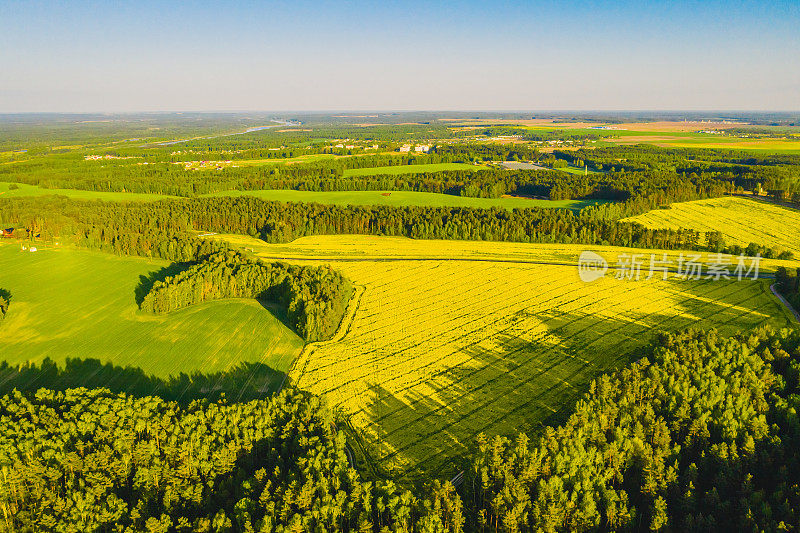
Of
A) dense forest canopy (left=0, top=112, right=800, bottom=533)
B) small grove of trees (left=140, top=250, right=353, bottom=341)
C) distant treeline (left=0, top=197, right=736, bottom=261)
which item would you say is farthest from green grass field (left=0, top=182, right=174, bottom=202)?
dense forest canopy (left=0, top=112, right=800, bottom=533)

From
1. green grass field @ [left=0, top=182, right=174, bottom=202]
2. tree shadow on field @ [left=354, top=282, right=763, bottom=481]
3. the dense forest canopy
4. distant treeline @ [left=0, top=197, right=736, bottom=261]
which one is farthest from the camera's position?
green grass field @ [left=0, top=182, right=174, bottom=202]

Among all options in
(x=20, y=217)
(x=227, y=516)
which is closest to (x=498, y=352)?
(x=227, y=516)

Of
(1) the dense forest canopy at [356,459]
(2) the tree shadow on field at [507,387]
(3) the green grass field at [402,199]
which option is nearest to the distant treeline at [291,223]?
(3) the green grass field at [402,199]

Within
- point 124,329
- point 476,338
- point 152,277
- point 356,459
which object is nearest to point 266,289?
point 124,329

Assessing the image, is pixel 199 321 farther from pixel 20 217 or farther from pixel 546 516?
pixel 20 217

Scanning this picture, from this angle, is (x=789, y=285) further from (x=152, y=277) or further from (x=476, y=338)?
(x=152, y=277)

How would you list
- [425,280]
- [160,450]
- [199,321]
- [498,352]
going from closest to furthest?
[160,450] → [498,352] → [199,321] → [425,280]

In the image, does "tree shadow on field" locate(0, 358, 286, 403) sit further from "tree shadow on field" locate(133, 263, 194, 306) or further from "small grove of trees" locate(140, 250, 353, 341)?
"tree shadow on field" locate(133, 263, 194, 306)

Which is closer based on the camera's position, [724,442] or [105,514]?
[105,514]
